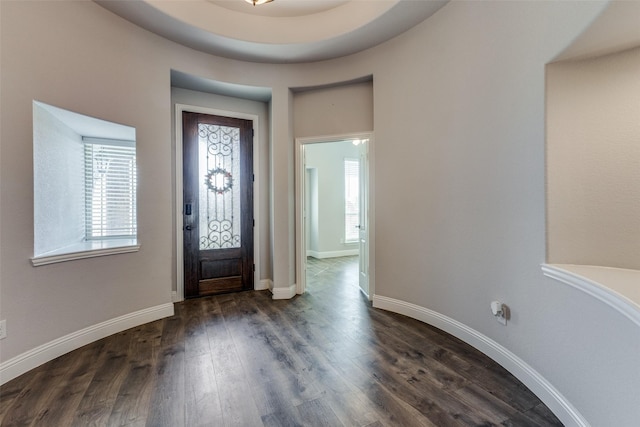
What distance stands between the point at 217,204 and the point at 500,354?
11.6 feet

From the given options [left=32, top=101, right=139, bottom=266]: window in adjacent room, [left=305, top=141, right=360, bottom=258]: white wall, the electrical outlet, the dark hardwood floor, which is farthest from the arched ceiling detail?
[left=305, top=141, right=360, bottom=258]: white wall

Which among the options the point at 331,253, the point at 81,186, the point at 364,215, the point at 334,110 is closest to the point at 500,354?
the point at 364,215

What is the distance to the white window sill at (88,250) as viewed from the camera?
222 centimetres

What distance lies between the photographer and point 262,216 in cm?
409

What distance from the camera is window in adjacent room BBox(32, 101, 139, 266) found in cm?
229

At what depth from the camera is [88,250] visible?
2.50 metres

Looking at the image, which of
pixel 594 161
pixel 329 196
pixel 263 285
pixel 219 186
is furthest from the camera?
pixel 329 196

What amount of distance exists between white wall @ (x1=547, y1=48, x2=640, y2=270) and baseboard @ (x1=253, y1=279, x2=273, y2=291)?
334cm

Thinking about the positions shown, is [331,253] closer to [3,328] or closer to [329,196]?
[329,196]

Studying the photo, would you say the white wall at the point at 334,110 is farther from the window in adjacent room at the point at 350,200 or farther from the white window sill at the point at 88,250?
the window in adjacent room at the point at 350,200

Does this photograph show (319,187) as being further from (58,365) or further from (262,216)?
(58,365)

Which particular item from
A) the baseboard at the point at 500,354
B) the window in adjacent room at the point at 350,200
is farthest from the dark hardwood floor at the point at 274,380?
the window in adjacent room at the point at 350,200

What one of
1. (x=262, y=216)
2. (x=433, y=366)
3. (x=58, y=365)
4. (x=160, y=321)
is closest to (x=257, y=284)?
(x=262, y=216)

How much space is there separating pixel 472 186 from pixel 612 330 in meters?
1.33
